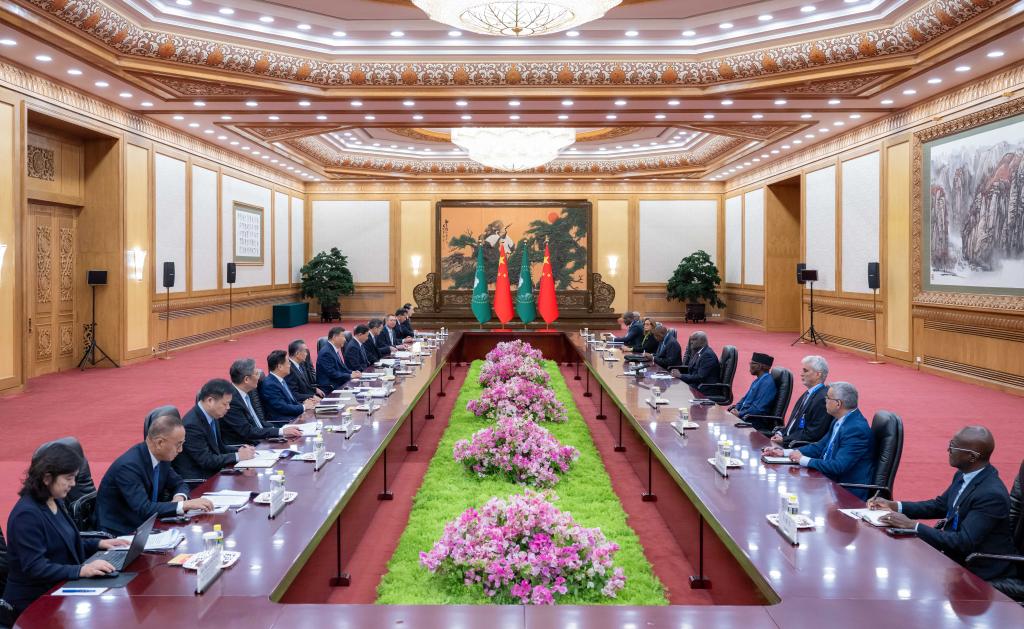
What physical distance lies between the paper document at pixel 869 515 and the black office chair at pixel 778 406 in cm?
274

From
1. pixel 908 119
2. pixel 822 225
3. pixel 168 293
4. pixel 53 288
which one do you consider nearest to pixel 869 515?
pixel 908 119

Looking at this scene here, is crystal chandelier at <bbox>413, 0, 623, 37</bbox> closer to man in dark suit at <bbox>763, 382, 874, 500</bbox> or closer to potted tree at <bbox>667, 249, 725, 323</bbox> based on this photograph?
man in dark suit at <bbox>763, 382, 874, 500</bbox>

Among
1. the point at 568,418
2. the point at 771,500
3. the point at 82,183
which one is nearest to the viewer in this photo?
the point at 771,500

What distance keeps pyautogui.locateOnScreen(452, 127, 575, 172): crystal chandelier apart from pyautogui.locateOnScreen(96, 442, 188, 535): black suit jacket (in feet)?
36.7

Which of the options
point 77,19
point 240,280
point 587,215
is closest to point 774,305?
point 587,215

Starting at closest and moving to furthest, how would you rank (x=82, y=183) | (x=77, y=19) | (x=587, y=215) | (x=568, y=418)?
(x=77, y=19)
(x=568, y=418)
(x=82, y=183)
(x=587, y=215)

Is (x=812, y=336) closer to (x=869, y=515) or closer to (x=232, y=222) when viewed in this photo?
(x=232, y=222)

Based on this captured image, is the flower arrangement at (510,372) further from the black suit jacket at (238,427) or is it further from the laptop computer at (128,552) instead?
the laptop computer at (128,552)

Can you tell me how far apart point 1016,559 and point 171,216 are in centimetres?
1331

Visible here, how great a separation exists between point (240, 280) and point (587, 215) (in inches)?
357

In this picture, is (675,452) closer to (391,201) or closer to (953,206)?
(953,206)

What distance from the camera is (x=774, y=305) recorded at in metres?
17.6

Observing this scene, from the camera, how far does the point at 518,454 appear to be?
589 centimetres

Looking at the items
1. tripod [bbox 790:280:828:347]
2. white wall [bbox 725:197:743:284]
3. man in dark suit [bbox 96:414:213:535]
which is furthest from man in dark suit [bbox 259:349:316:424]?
white wall [bbox 725:197:743:284]
